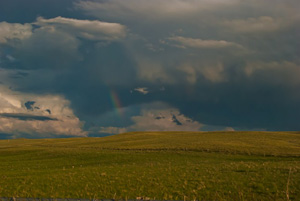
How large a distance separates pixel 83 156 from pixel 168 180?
108 ft

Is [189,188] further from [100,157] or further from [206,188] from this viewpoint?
[100,157]

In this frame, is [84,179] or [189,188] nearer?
[189,188]

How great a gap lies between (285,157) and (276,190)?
3283 cm

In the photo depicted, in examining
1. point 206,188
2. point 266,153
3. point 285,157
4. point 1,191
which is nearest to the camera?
point 206,188

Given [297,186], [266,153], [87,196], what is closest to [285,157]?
[266,153]

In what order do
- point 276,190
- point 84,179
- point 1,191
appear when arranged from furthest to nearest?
point 84,179
point 1,191
point 276,190

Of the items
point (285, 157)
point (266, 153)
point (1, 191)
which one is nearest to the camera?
point (1, 191)

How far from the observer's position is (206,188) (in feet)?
69.7

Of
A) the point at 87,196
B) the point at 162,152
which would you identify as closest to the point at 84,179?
the point at 87,196

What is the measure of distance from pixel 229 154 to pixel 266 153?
6.93m

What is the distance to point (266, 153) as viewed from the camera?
2053 inches

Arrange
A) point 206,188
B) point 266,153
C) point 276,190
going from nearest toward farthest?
point 276,190 → point 206,188 → point 266,153

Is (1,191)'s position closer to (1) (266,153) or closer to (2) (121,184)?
(2) (121,184)

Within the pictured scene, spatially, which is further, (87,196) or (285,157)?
(285,157)
